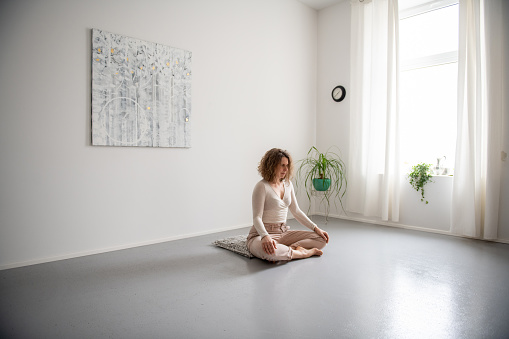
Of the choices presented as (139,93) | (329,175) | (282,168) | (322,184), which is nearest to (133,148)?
(139,93)

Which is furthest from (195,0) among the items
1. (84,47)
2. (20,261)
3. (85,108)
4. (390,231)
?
(390,231)

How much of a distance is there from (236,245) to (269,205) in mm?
608

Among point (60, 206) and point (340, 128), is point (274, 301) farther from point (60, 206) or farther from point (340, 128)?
point (340, 128)

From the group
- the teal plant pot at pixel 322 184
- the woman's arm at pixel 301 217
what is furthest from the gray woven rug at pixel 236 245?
the teal plant pot at pixel 322 184

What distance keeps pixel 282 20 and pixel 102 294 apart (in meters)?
4.14

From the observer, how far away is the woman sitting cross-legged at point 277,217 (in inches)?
112

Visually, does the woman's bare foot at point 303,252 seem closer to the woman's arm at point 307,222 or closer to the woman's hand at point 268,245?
the woman's arm at point 307,222

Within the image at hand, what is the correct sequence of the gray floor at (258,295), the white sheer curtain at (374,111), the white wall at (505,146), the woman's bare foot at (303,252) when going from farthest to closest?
1. the white sheer curtain at (374,111)
2. the white wall at (505,146)
3. the woman's bare foot at (303,252)
4. the gray floor at (258,295)

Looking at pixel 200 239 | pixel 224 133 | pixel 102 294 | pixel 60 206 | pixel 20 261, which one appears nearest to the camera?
pixel 102 294

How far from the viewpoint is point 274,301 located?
2117mm

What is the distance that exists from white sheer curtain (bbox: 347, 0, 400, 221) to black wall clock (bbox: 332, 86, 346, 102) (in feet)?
0.67

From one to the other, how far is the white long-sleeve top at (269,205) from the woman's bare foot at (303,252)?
0.69 feet

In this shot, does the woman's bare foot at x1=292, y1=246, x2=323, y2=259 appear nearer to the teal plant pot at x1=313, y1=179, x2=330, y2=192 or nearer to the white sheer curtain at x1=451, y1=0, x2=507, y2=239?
the teal plant pot at x1=313, y1=179, x2=330, y2=192

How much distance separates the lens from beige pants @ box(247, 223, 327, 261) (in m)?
2.85
